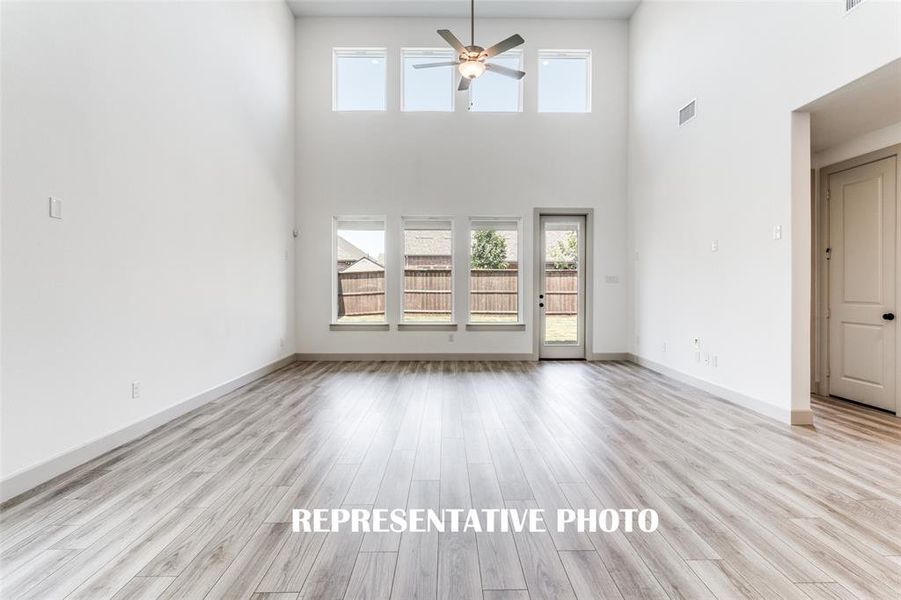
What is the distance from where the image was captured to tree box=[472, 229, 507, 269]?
6.88 metres

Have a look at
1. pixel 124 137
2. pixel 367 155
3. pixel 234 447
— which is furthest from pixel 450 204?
pixel 234 447

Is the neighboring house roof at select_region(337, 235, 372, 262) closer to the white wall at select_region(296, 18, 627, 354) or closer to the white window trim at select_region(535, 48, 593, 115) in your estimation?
the white wall at select_region(296, 18, 627, 354)

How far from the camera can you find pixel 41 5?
2.45 meters

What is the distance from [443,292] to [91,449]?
485cm

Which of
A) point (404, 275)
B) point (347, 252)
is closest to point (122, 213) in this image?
point (347, 252)

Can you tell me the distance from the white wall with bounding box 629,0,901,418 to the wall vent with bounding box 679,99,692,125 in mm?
93

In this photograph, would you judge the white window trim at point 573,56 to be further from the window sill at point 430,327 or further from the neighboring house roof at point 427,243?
the window sill at point 430,327

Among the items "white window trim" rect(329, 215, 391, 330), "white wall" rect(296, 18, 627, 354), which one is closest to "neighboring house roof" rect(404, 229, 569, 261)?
"white wall" rect(296, 18, 627, 354)

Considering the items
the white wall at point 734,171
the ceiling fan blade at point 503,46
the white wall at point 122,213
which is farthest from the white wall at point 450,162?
the ceiling fan blade at point 503,46

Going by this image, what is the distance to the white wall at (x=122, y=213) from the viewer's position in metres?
2.32

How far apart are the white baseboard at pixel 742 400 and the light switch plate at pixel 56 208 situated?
215 inches

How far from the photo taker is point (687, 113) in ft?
16.5

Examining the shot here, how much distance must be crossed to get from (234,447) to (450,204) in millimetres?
4852

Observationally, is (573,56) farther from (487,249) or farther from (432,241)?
(432,241)
